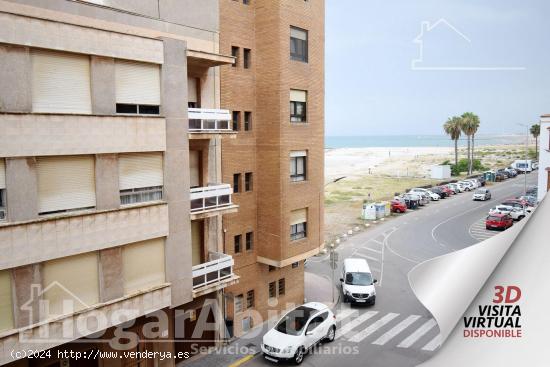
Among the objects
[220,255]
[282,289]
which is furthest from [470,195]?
[220,255]

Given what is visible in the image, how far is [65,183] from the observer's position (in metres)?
13.1

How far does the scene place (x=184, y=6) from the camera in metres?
17.2

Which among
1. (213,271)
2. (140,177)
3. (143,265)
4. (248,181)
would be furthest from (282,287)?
(140,177)

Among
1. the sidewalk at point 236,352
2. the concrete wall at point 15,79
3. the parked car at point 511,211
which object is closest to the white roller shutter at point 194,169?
the concrete wall at point 15,79

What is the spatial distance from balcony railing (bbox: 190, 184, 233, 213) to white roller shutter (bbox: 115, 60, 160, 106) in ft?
12.5

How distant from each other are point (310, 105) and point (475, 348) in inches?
697

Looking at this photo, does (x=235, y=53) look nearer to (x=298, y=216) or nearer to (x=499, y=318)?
(x=298, y=216)

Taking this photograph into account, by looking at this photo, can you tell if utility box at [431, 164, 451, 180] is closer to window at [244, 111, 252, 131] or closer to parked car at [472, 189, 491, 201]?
parked car at [472, 189, 491, 201]

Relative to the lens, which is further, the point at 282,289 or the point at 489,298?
→ the point at 282,289

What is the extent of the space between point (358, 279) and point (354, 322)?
3690mm

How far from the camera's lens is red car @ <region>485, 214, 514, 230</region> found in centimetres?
4375

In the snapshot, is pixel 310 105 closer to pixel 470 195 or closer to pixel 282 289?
pixel 282 289

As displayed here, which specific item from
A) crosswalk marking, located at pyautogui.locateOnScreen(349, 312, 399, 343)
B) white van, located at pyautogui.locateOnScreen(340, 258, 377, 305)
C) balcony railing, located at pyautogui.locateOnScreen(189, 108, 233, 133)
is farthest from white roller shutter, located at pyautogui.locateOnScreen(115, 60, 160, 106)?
white van, located at pyautogui.locateOnScreen(340, 258, 377, 305)

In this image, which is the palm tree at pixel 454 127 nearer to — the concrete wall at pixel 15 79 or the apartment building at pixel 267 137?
the apartment building at pixel 267 137
